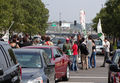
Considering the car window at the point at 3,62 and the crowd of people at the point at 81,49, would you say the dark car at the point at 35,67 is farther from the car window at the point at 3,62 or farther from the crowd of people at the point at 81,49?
the crowd of people at the point at 81,49

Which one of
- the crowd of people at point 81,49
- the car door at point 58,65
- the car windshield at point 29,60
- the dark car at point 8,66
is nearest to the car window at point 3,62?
the dark car at point 8,66

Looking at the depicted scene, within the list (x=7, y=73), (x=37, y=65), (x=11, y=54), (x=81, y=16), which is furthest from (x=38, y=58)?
(x=81, y=16)

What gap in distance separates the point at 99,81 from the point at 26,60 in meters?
5.64

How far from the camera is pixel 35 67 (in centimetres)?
1171

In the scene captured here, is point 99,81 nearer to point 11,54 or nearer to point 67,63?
point 67,63

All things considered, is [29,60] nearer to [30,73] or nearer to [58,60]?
[30,73]

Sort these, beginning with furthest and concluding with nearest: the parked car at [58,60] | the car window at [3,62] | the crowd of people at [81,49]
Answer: the crowd of people at [81,49]
the parked car at [58,60]
the car window at [3,62]

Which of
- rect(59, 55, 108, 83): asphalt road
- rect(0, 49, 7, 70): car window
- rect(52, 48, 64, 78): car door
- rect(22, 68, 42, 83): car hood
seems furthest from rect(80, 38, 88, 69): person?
rect(0, 49, 7, 70): car window

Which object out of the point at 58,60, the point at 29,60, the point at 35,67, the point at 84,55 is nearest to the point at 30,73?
the point at 35,67

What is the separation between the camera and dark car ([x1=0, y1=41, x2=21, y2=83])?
Answer: 668cm

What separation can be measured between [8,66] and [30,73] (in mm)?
3441

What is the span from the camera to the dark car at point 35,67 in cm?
1043

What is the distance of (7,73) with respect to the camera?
22.4 feet

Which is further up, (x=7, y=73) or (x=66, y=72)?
(x=7, y=73)
